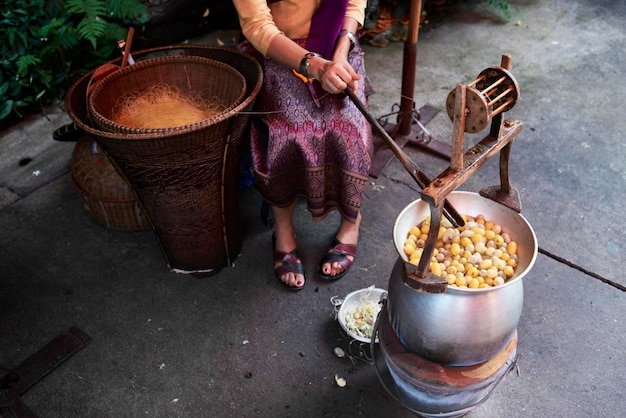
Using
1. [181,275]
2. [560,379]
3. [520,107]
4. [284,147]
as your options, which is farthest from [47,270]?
[520,107]

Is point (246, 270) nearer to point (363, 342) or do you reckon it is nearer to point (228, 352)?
point (228, 352)

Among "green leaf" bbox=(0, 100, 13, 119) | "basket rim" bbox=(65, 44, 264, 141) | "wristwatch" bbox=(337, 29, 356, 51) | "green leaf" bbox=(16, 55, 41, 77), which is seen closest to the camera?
"basket rim" bbox=(65, 44, 264, 141)

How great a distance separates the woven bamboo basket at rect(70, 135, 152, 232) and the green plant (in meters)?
1.05

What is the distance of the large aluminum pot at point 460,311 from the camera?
4.90 ft

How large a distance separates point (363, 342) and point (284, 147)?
865 mm

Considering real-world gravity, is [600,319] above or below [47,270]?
below

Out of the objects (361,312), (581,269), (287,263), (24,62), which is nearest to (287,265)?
(287,263)

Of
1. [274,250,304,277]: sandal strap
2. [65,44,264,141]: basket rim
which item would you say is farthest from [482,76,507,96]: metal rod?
[274,250,304,277]: sandal strap

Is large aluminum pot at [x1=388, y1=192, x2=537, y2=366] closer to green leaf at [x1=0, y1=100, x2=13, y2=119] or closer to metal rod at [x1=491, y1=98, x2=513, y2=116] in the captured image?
metal rod at [x1=491, y1=98, x2=513, y2=116]

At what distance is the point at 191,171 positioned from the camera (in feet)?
6.54

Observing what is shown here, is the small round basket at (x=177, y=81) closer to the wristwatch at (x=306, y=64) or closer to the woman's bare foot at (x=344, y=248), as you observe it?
the wristwatch at (x=306, y=64)

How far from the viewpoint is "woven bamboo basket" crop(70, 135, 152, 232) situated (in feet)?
8.32

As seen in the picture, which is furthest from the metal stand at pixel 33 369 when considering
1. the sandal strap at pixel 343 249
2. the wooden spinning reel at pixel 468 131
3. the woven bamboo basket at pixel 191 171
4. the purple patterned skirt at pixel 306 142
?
the wooden spinning reel at pixel 468 131

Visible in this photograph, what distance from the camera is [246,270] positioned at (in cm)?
252
